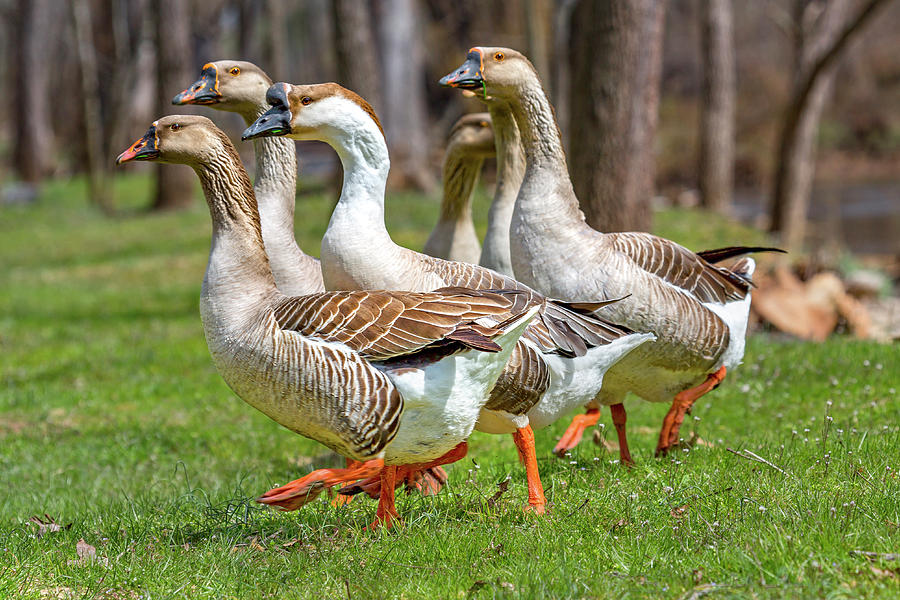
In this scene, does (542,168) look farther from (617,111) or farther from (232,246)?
(617,111)

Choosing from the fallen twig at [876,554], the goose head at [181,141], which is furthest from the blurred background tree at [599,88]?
the fallen twig at [876,554]

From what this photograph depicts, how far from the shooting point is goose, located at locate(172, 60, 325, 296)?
5496 mm

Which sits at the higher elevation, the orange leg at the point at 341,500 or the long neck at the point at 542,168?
the long neck at the point at 542,168

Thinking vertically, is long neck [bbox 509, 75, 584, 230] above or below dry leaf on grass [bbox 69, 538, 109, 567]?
above

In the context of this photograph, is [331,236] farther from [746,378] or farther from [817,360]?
[817,360]

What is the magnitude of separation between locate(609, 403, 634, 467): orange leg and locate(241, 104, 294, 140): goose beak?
2594 millimetres

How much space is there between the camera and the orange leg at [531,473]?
4281 millimetres

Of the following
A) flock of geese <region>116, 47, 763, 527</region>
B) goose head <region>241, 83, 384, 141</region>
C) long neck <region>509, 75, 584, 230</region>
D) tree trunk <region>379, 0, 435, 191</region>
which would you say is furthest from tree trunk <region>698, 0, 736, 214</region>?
goose head <region>241, 83, 384, 141</region>

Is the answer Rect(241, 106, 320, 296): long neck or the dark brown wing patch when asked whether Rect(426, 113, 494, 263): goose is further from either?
the dark brown wing patch

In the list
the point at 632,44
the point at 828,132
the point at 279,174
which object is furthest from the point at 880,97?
the point at 279,174

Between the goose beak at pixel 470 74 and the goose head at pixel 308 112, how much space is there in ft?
2.45

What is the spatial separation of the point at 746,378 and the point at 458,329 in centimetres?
417

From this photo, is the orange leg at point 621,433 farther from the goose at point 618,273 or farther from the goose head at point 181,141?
the goose head at point 181,141

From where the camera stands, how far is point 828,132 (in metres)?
39.2
